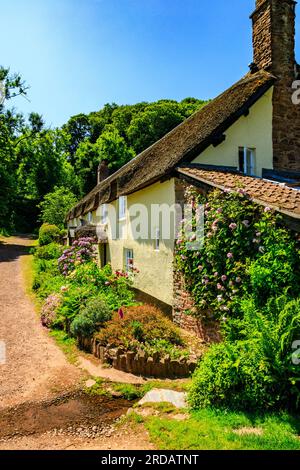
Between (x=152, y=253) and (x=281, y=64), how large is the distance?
8.08 meters

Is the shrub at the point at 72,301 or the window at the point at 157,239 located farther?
the window at the point at 157,239

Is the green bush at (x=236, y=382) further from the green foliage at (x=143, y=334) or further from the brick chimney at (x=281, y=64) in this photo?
the brick chimney at (x=281, y=64)

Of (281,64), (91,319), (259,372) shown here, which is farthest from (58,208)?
(259,372)

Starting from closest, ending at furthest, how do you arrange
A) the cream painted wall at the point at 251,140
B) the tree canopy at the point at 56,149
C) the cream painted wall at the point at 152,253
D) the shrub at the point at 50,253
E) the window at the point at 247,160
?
the cream painted wall at the point at 152,253 < the cream painted wall at the point at 251,140 < the window at the point at 247,160 < the shrub at the point at 50,253 < the tree canopy at the point at 56,149

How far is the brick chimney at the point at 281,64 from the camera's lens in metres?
11.2

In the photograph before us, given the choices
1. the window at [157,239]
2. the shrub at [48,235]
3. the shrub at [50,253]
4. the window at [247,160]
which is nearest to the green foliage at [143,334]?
the window at [157,239]

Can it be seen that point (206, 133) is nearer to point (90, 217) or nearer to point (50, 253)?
point (90, 217)

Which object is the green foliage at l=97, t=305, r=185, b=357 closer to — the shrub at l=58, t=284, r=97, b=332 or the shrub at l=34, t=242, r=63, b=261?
the shrub at l=58, t=284, r=97, b=332

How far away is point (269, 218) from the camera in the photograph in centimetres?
632

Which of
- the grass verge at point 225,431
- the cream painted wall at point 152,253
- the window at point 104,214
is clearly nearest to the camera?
the grass verge at point 225,431

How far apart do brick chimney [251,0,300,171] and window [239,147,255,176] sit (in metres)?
0.96

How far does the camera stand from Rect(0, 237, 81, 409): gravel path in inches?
239

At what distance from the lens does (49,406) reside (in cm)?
550
